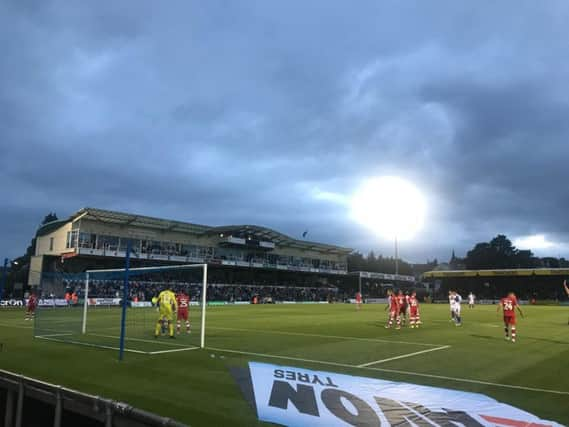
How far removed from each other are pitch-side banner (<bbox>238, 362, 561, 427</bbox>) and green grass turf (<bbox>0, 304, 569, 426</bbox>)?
0.54 meters

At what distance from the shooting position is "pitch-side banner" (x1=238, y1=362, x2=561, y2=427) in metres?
7.58

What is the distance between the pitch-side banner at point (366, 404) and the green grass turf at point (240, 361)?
0.54 metres

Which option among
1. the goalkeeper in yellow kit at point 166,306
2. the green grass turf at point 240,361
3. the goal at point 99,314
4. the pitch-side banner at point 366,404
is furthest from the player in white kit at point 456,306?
the pitch-side banner at point 366,404

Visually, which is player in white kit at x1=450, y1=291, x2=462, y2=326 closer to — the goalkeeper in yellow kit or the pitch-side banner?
the goalkeeper in yellow kit

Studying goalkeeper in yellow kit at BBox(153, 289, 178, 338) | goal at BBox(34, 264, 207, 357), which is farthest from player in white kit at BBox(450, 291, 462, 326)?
goalkeeper in yellow kit at BBox(153, 289, 178, 338)

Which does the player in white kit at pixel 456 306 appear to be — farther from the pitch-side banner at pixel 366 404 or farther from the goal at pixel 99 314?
the pitch-side banner at pixel 366 404

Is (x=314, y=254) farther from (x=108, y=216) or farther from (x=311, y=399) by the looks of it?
(x=311, y=399)

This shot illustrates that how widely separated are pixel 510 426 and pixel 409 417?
5.00ft

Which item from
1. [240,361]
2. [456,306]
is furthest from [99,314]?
[456,306]

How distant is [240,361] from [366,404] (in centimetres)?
602

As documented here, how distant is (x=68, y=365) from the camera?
1291cm

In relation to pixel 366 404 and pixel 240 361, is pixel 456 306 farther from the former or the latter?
pixel 366 404

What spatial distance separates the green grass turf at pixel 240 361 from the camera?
30.2ft

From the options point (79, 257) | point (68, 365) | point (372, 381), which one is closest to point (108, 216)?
point (79, 257)
